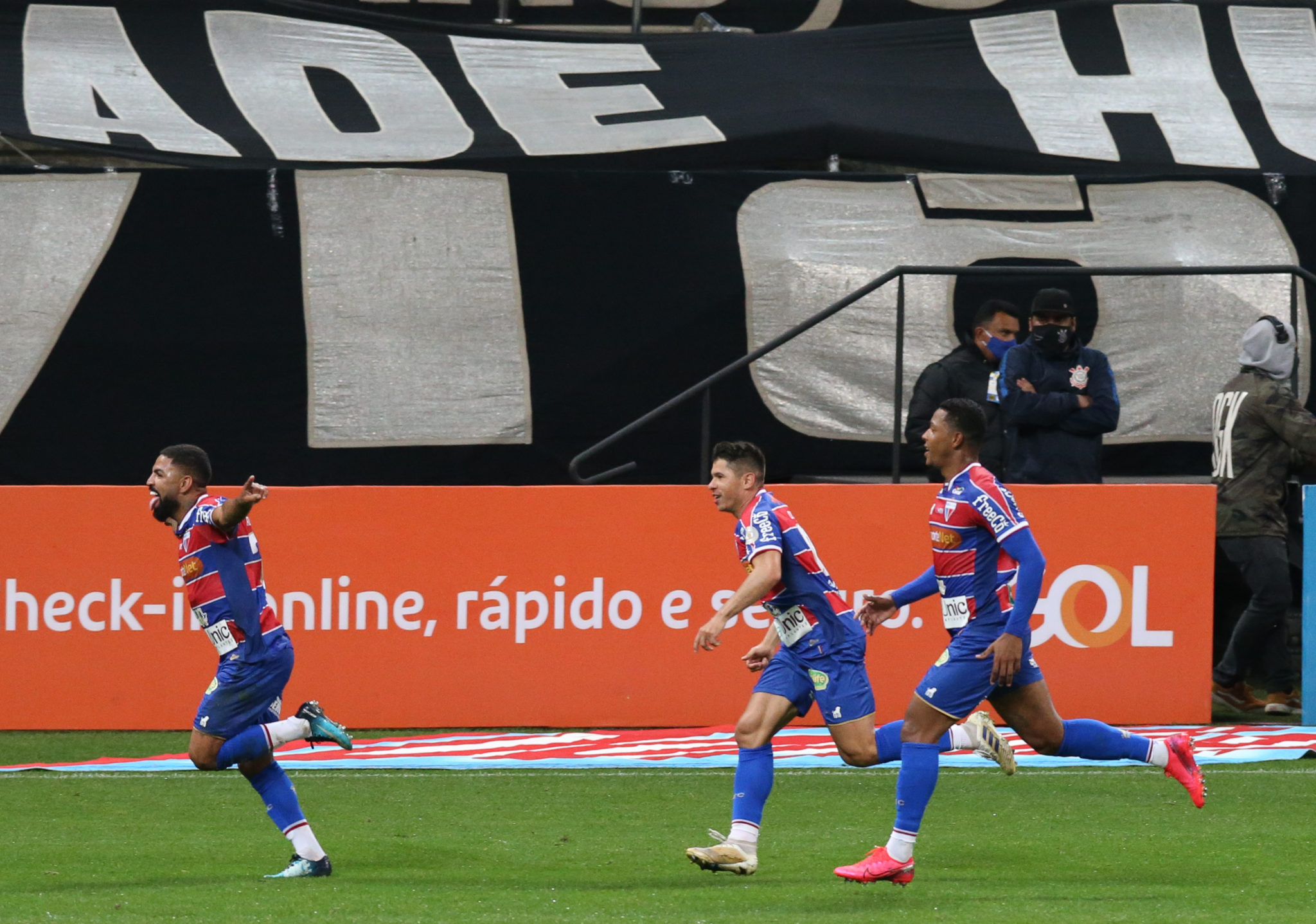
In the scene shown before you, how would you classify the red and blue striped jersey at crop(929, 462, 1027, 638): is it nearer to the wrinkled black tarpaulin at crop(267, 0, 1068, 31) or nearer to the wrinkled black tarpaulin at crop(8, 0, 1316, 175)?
the wrinkled black tarpaulin at crop(8, 0, 1316, 175)

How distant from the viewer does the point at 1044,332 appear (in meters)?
12.1

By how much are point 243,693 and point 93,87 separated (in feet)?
A: 30.7

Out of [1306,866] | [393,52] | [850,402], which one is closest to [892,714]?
[850,402]

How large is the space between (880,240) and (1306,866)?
26.8 feet

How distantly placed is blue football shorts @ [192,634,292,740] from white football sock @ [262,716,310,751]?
7 cm

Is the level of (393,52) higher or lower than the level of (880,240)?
higher

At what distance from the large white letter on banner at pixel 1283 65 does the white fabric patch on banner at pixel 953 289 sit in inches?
58.9

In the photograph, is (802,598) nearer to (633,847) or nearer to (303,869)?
(633,847)

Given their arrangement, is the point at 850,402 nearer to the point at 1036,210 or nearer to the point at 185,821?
the point at 1036,210

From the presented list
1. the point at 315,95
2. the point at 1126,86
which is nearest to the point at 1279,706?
the point at 1126,86

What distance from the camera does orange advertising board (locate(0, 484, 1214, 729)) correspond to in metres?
11.6

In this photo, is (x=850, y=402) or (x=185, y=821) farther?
(x=850, y=402)

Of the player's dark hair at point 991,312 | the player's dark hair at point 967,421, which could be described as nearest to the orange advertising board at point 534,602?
the player's dark hair at point 991,312

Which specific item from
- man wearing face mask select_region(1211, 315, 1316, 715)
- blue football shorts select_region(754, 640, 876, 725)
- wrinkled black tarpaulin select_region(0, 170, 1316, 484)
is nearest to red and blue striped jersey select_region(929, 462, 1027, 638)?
blue football shorts select_region(754, 640, 876, 725)
